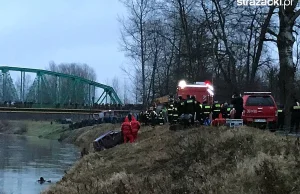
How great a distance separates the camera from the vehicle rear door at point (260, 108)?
76.4 feet

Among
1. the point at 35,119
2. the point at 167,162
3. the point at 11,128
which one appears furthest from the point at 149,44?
the point at 35,119

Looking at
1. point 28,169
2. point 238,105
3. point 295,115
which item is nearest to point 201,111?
point 238,105

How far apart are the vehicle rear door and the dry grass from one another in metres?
5.33

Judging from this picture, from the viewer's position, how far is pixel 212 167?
494 inches

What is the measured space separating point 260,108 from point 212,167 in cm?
1137

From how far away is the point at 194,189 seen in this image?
35.5 feet

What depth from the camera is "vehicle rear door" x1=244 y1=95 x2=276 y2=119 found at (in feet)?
76.4

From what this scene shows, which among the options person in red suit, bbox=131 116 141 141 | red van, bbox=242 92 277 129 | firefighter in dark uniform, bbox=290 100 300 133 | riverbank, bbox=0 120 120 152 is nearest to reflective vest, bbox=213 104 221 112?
red van, bbox=242 92 277 129

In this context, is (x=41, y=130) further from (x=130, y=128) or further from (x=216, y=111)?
(x=216, y=111)

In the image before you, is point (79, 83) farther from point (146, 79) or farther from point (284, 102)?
point (284, 102)

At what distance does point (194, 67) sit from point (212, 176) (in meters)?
35.8

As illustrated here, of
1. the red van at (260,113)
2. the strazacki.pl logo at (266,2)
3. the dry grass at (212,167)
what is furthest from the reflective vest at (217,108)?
the strazacki.pl logo at (266,2)

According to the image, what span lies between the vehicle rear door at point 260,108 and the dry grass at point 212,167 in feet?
17.5

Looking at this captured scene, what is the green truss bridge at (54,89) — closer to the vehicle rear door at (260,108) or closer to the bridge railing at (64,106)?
the bridge railing at (64,106)
